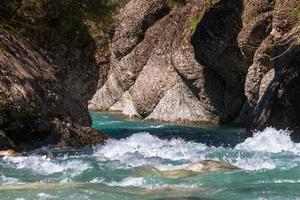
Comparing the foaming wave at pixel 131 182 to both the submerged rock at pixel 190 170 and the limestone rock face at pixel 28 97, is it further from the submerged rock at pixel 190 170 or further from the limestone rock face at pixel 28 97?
the limestone rock face at pixel 28 97

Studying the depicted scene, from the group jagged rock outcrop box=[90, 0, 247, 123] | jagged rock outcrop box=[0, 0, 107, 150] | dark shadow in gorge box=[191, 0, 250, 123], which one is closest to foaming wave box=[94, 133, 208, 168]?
jagged rock outcrop box=[0, 0, 107, 150]

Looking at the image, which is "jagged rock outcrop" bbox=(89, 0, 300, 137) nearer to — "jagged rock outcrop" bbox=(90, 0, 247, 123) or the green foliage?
"jagged rock outcrop" bbox=(90, 0, 247, 123)

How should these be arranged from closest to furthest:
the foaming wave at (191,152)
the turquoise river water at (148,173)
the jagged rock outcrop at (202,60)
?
1. the turquoise river water at (148,173)
2. the foaming wave at (191,152)
3. the jagged rock outcrop at (202,60)

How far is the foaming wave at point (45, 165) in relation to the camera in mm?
12853

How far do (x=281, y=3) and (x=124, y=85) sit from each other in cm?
1737

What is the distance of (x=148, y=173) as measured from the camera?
12.3m

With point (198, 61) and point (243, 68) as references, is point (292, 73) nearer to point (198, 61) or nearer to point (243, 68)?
point (243, 68)

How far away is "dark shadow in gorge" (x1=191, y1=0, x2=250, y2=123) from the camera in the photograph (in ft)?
98.8

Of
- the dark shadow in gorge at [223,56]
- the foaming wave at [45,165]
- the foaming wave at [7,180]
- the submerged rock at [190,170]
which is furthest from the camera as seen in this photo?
the dark shadow in gorge at [223,56]

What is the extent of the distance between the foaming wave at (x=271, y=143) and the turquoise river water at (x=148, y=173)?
29mm

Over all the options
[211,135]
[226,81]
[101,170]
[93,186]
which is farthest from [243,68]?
[93,186]

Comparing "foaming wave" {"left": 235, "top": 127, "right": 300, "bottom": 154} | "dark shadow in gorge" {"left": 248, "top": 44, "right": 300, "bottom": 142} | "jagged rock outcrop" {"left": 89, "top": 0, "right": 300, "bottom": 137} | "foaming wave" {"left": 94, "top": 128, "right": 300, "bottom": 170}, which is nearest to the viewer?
"foaming wave" {"left": 94, "top": 128, "right": 300, "bottom": 170}

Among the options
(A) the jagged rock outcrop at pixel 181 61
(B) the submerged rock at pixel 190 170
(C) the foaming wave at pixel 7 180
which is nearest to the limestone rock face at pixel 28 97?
(C) the foaming wave at pixel 7 180

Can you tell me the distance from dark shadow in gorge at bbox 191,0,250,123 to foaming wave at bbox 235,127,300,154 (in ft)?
31.6
